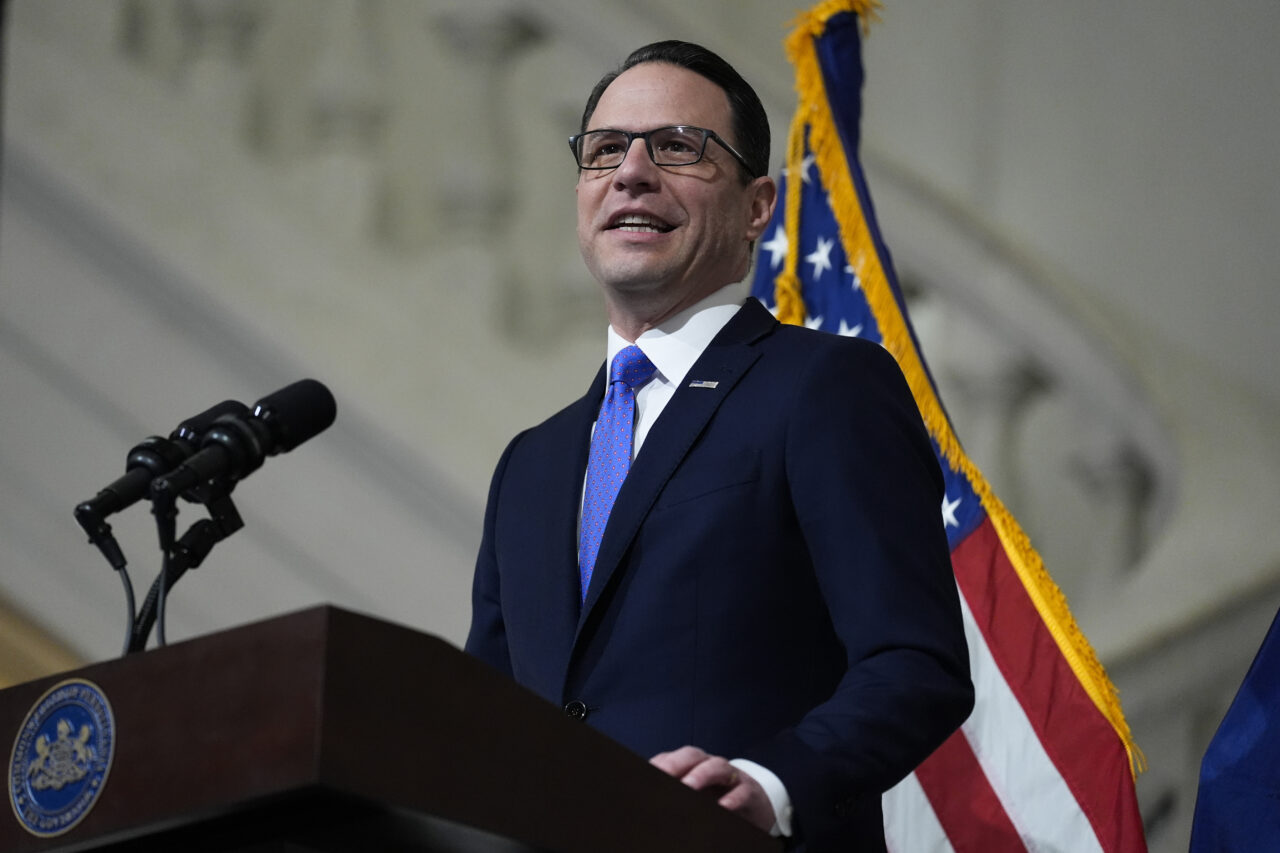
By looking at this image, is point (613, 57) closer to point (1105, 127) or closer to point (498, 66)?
point (498, 66)

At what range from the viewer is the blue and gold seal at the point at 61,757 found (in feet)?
4.29

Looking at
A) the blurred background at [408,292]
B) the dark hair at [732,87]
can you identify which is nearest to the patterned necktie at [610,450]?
the dark hair at [732,87]

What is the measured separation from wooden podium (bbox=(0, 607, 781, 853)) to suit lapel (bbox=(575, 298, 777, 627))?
1.30 feet

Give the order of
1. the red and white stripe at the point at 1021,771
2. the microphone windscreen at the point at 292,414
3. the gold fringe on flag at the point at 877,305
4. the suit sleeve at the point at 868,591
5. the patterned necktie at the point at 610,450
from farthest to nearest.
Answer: the gold fringe on flag at the point at 877,305, the red and white stripe at the point at 1021,771, the patterned necktie at the point at 610,450, the microphone windscreen at the point at 292,414, the suit sleeve at the point at 868,591

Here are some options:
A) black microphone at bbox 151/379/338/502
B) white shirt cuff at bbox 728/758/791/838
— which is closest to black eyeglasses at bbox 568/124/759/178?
black microphone at bbox 151/379/338/502

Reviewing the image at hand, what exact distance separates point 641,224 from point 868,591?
19.3 inches

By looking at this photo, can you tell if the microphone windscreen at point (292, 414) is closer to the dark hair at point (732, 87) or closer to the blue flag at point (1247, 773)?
the dark hair at point (732, 87)

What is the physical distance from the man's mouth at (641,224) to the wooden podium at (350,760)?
73 centimetres

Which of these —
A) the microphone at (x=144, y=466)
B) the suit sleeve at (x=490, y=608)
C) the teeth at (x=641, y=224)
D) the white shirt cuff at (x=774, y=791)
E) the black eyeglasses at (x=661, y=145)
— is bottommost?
the white shirt cuff at (x=774, y=791)

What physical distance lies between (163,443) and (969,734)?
1.41m

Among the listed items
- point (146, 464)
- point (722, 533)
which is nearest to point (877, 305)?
point (722, 533)

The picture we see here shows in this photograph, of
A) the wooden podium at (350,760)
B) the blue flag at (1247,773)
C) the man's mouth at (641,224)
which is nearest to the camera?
the wooden podium at (350,760)

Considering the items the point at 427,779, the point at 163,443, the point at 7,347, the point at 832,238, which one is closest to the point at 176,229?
the point at 7,347

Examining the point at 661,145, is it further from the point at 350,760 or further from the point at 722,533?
the point at 350,760
